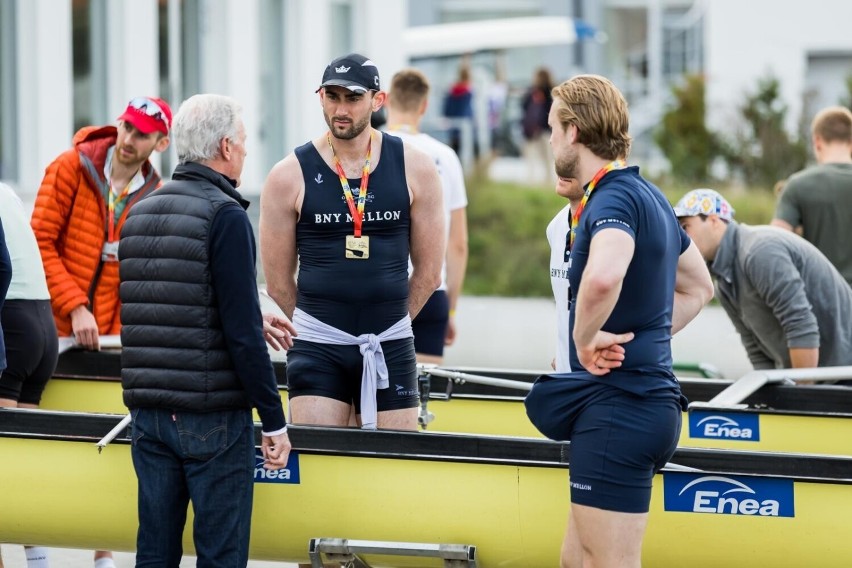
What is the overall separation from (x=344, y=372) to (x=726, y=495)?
4.52 ft

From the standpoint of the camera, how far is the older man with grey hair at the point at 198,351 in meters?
4.12

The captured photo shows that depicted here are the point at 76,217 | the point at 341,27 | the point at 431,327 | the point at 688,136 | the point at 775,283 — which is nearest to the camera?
the point at 76,217

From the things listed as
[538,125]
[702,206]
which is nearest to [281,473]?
[702,206]

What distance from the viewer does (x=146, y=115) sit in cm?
577

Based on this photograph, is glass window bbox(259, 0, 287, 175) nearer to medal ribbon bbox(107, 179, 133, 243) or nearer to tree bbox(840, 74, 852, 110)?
tree bbox(840, 74, 852, 110)

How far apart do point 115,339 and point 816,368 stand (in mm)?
3104

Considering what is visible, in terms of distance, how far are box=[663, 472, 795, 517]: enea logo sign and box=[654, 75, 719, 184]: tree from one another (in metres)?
14.5

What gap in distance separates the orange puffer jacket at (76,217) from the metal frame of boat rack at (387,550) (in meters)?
1.89

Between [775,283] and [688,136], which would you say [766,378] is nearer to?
[775,283]

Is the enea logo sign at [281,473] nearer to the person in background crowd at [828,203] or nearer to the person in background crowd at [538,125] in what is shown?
the person in background crowd at [828,203]

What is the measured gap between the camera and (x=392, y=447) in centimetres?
485

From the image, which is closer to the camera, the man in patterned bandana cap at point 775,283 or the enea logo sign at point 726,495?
the enea logo sign at point 726,495

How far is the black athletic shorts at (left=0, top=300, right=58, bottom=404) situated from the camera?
A: 5430 mm

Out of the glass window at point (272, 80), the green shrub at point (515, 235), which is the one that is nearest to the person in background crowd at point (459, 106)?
the glass window at point (272, 80)
